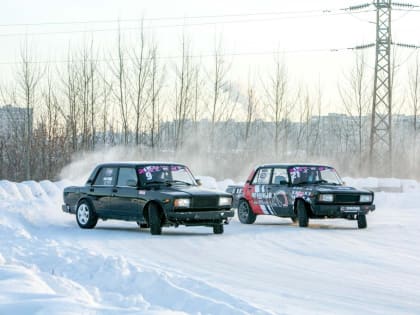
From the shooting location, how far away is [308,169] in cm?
2134

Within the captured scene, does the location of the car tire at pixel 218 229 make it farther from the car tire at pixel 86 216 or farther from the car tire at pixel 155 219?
the car tire at pixel 86 216

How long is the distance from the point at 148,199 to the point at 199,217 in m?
1.20

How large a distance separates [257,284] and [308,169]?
34.8 ft

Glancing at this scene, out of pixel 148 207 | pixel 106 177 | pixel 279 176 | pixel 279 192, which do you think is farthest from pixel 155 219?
pixel 279 176

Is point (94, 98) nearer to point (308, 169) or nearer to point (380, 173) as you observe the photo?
point (380, 173)

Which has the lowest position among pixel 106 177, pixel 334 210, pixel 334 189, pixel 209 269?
pixel 209 269

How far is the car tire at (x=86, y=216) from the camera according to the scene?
783 inches

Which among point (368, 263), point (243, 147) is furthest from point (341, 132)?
point (368, 263)

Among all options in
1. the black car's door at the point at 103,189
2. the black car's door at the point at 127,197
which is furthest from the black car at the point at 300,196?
the black car's door at the point at 103,189

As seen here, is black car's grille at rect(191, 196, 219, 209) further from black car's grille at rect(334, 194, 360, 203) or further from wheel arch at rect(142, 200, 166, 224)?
black car's grille at rect(334, 194, 360, 203)

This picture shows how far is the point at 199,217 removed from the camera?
1792 cm

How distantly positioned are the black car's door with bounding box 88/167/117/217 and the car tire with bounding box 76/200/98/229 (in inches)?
5.5

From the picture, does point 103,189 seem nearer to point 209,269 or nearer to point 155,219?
point 155,219

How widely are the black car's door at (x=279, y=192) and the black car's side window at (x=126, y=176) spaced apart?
388 centimetres
